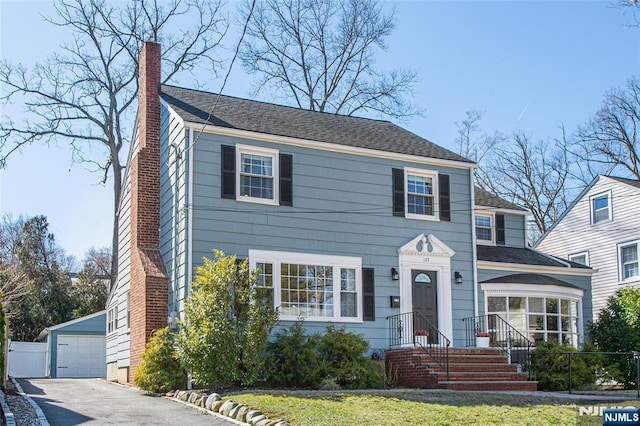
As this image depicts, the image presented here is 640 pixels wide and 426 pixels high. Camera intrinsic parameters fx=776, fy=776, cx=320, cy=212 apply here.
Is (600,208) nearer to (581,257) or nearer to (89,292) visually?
(581,257)

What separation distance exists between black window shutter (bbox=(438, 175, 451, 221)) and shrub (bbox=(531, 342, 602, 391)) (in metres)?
4.23

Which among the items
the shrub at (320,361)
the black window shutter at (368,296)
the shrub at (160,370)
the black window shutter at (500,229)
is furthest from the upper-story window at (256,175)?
the black window shutter at (500,229)

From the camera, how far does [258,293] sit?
16359mm

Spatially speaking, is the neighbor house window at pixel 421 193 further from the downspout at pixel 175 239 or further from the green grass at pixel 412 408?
the green grass at pixel 412 408

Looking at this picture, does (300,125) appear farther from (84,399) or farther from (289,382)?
(84,399)

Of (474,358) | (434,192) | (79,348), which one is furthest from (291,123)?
(79,348)

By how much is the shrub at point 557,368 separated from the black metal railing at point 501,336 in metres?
0.32

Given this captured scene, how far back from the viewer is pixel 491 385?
17.8 metres

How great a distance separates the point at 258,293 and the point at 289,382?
7.27 ft

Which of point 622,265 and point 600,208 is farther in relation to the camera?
point 600,208

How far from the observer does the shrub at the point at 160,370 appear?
1656 centimetres

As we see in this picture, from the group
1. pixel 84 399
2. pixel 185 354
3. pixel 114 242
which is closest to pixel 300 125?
pixel 185 354

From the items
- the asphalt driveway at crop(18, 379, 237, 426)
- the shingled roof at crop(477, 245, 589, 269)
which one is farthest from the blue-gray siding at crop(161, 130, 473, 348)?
the asphalt driveway at crop(18, 379, 237, 426)

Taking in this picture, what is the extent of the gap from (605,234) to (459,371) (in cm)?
1391
